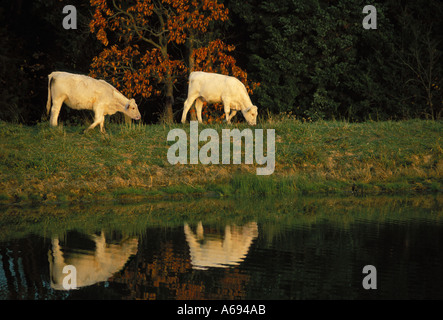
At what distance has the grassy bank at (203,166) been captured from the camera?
653 inches

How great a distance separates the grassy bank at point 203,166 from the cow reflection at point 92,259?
15.9 ft

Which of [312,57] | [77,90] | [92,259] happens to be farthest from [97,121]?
[312,57]

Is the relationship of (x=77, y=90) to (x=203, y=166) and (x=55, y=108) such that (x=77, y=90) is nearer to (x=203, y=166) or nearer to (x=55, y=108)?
(x=55, y=108)

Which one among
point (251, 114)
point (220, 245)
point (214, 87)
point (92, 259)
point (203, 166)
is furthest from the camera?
point (214, 87)

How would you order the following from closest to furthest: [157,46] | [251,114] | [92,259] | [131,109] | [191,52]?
[92,259], [131,109], [251,114], [191,52], [157,46]

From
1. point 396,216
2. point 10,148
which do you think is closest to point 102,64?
point 10,148

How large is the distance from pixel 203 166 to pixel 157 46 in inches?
464

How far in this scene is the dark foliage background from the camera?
30109 mm

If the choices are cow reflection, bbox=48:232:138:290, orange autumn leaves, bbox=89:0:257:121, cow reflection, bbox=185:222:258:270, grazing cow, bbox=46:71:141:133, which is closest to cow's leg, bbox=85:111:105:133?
grazing cow, bbox=46:71:141:133

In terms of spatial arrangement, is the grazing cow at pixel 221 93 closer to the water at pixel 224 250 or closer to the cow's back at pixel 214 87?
the cow's back at pixel 214 87

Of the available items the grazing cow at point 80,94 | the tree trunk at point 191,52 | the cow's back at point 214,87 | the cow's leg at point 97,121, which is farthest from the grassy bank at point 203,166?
the tree trunk at point 191,52

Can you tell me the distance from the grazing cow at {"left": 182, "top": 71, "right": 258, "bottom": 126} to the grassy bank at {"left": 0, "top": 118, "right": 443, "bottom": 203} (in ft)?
4.70

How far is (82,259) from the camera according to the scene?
10078 mm

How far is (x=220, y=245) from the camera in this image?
11.3m
